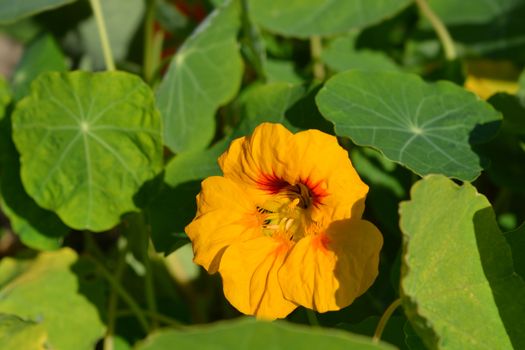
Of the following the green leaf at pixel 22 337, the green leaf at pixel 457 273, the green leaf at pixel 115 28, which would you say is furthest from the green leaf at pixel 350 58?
the green leaf at pixel 22 337

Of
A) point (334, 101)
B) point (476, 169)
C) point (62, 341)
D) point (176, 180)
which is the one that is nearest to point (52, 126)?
point (176, 180)

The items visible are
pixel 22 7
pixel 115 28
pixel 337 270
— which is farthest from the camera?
pixel 115 28

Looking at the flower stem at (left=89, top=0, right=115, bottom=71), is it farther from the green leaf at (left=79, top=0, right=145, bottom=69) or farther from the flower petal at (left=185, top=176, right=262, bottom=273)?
the flower petal at (left=185, top=176, right=262, bottom=273)

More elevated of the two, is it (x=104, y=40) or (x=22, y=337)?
(x=104, y=40)

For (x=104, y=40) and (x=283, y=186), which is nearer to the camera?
(x=283, y=186)

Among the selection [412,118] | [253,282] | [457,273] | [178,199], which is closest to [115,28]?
[178,199]

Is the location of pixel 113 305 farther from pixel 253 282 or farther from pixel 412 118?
pixel 412 118

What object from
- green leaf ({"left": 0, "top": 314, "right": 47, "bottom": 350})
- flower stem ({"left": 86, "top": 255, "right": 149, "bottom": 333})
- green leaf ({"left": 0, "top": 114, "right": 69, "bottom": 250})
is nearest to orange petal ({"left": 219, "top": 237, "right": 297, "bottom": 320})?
green leaf ({"left": 0, "top": 314, "right": 47, "bottom": 350})

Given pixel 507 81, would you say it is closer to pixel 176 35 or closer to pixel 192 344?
pixel 176 35
